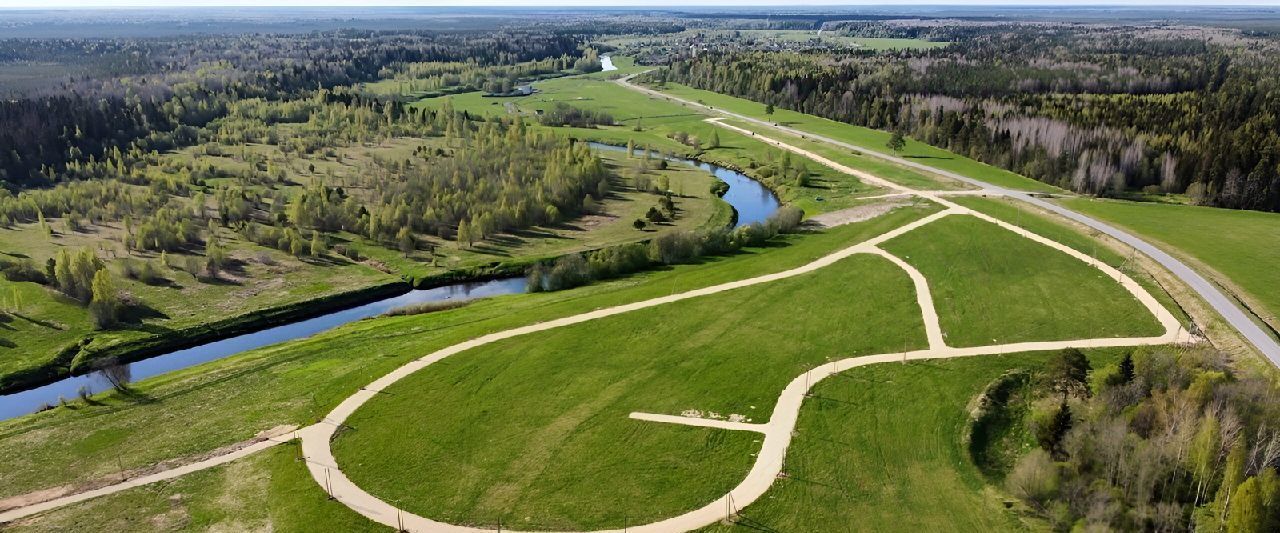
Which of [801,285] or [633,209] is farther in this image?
[633,209]

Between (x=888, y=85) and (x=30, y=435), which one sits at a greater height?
(x=888, y=85)

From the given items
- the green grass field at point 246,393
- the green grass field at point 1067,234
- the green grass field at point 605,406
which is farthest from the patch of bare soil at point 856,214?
the green grass field at point 605,406

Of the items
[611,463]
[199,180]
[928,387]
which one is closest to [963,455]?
[928,387]

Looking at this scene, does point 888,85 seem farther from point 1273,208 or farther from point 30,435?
point 30,435

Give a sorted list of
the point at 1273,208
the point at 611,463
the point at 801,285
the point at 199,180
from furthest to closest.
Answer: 1. the point at 199,180
2. the point at 1273,208
3. the point at 801,285
4. the point at 611,463

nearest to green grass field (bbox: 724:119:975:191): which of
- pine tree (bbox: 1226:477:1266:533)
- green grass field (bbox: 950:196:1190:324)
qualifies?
green grass field (bbox: 950:196:1190:324)

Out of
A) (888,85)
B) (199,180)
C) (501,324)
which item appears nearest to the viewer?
(501,324)

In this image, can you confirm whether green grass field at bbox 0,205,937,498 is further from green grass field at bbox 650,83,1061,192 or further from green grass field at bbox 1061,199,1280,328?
green grass field at bbox 650,83,1061,192
